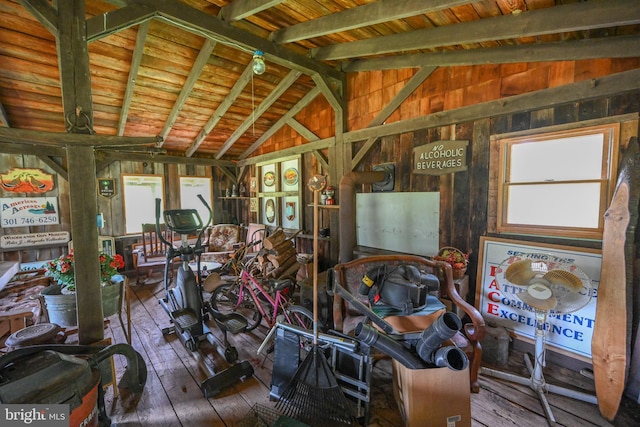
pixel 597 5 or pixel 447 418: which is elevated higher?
pixel 597 5

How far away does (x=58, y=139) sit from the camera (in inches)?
67.7

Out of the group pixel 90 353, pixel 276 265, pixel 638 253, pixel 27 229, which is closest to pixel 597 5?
pixel 638 253

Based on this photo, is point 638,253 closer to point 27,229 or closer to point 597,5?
point 597,5

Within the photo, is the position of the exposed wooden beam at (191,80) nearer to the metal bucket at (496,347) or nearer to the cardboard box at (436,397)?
the cardboard box at (436,397)

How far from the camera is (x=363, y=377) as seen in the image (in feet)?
6.17

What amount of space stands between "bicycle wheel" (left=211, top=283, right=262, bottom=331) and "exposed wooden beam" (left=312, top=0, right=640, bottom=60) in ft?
10.2

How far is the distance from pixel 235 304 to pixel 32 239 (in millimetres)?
3800

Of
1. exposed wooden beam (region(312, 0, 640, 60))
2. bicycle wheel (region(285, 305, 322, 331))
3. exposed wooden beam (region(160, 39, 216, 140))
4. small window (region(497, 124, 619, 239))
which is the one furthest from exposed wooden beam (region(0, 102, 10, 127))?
small window (region(497, 124, 619, 239))

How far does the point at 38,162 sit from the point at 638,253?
7.54m

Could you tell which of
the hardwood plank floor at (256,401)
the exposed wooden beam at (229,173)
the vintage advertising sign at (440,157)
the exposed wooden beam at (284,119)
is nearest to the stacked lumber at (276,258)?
the hardwood plank floor at (256,401)

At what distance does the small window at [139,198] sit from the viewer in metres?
5.39

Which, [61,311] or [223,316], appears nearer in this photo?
[61,311]

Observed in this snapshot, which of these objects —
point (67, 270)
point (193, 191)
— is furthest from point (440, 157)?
point (193, 191)

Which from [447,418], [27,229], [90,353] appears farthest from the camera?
[27,229]
